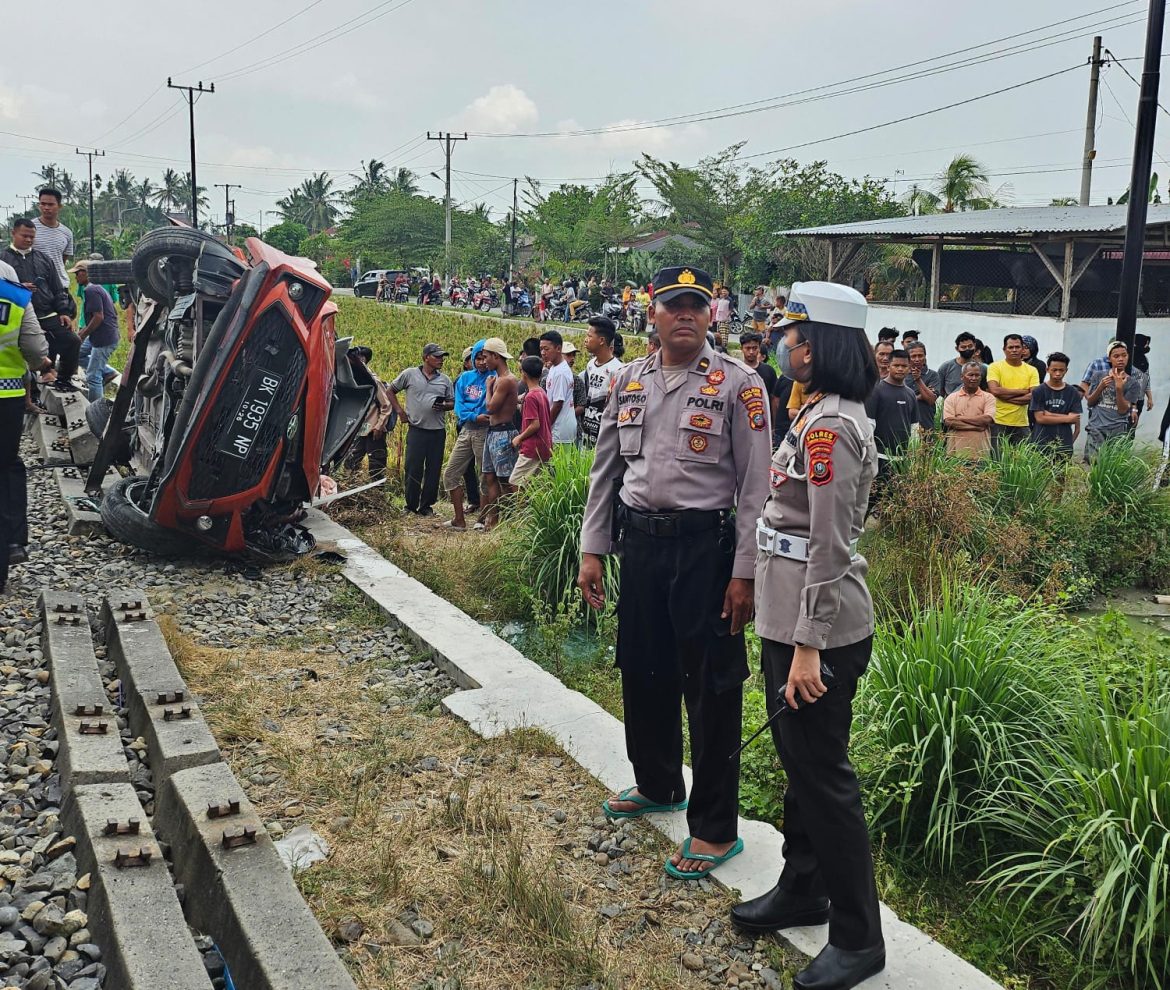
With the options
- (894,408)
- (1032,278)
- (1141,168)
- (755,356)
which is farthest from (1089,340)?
(894,408)

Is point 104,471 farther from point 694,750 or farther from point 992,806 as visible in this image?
point 992,806

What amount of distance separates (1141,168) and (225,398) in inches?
329

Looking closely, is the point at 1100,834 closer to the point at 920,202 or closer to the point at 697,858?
the point at 697,858

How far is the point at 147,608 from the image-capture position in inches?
230

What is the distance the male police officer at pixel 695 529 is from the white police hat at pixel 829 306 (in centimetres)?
56

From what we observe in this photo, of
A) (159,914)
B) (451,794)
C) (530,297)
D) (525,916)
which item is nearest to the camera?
(159,914)

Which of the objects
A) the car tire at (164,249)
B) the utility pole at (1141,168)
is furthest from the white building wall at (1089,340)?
the car tire at (164,249)

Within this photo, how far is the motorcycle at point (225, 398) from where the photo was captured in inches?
281

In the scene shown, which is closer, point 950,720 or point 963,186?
point 950,720

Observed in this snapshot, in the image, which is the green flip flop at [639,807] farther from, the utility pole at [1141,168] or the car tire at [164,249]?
the utility pole at [1141,168]

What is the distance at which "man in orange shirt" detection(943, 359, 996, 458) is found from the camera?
9.03 metres

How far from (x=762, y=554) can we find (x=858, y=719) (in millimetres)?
1583

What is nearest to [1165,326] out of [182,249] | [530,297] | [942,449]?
[942,449]

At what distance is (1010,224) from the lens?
54.7 feet
